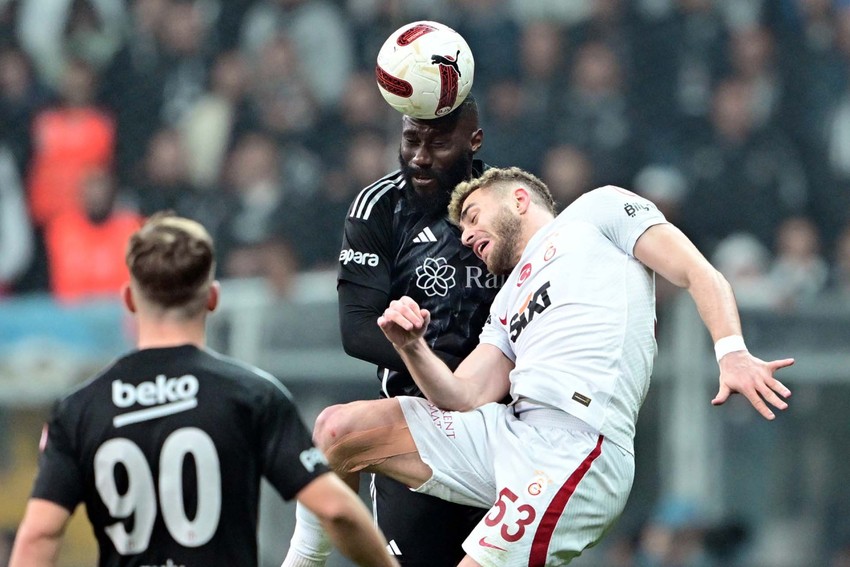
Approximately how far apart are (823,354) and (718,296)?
516 centimetres

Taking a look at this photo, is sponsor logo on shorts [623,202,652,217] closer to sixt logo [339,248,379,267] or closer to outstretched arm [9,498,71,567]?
sixt logo [339,248,379,267]

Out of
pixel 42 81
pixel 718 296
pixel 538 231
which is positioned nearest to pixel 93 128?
pixel 42 81

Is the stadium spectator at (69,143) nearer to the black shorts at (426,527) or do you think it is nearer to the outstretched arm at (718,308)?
the black shorts at (426,527)

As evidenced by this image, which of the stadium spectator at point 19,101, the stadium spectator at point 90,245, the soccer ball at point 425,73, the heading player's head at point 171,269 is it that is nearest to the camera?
the heading player's head at point 171,269

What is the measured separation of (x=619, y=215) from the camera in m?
5.04

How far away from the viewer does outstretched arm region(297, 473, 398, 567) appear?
3783 millimetres

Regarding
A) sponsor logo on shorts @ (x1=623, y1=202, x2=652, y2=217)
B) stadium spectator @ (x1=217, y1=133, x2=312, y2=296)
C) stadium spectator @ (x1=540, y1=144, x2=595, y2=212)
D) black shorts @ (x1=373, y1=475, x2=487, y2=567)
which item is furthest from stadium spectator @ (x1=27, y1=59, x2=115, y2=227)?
sponsor logo on shorts @ (x1=623, y1=202, x2=652, y2=217)

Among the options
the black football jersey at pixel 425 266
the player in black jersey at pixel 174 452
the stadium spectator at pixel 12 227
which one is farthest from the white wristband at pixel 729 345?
the stadium spectator at pixel 12 227

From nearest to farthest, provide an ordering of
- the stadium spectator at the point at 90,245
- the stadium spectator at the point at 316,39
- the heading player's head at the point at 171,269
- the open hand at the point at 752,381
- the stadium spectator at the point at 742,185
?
the heading player's head at the point at 171,269 → the open hand at the point at 752,381 → the stadium spectator at the point at 742,185 → the stadium spectator at the point at 90,245 → the stadium spectator at the point at 316,39

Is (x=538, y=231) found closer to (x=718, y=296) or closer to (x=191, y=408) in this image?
(x=718, y=296)

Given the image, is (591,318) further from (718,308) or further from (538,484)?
(538,484)

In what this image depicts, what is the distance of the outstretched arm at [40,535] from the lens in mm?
3701

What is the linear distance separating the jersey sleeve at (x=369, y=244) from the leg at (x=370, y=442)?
1.99ft

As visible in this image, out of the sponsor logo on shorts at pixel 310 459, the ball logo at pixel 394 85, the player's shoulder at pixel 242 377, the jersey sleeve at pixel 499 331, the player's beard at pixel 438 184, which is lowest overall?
the sponsor logo on shorts at pixel 310 459
